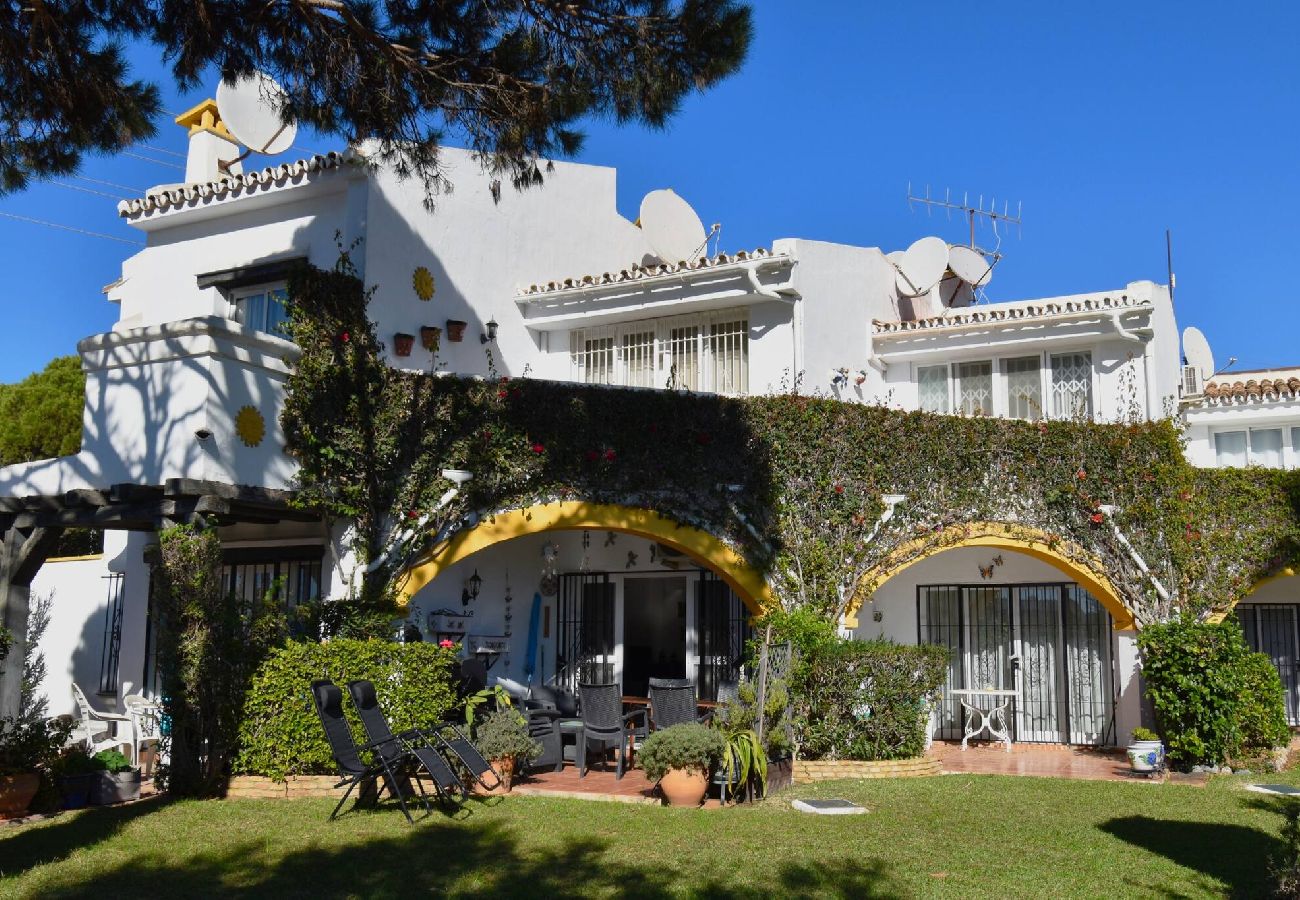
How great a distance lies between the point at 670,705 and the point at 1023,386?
29.7ft

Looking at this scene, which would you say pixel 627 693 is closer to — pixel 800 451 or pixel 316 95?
pixel 800 451

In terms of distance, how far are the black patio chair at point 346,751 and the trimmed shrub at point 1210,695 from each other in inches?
345

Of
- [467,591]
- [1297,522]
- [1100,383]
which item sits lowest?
[467,591]

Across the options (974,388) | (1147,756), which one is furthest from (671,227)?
(1147,756)

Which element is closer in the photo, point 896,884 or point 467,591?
point 896,884

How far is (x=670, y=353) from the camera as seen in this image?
1766cm

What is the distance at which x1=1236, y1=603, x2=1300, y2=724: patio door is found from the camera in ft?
63.8

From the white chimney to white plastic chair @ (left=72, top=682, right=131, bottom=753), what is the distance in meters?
7.70

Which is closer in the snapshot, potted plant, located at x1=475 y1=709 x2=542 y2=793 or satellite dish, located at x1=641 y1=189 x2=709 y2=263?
potted plant, located at x1=475 y1=709 x2=542 y2=793

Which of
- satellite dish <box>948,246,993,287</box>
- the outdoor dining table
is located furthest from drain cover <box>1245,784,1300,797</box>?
satellite dish <box>948,246,993,287</box>

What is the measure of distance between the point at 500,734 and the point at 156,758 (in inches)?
161

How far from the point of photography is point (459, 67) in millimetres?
9820

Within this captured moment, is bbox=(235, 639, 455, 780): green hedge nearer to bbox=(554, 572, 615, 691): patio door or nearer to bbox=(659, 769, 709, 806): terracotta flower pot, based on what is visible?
bbox=(659, 769, 709, 806): terracotta flower pot

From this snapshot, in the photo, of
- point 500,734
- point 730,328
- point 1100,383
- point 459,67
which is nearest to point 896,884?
point 500,734
